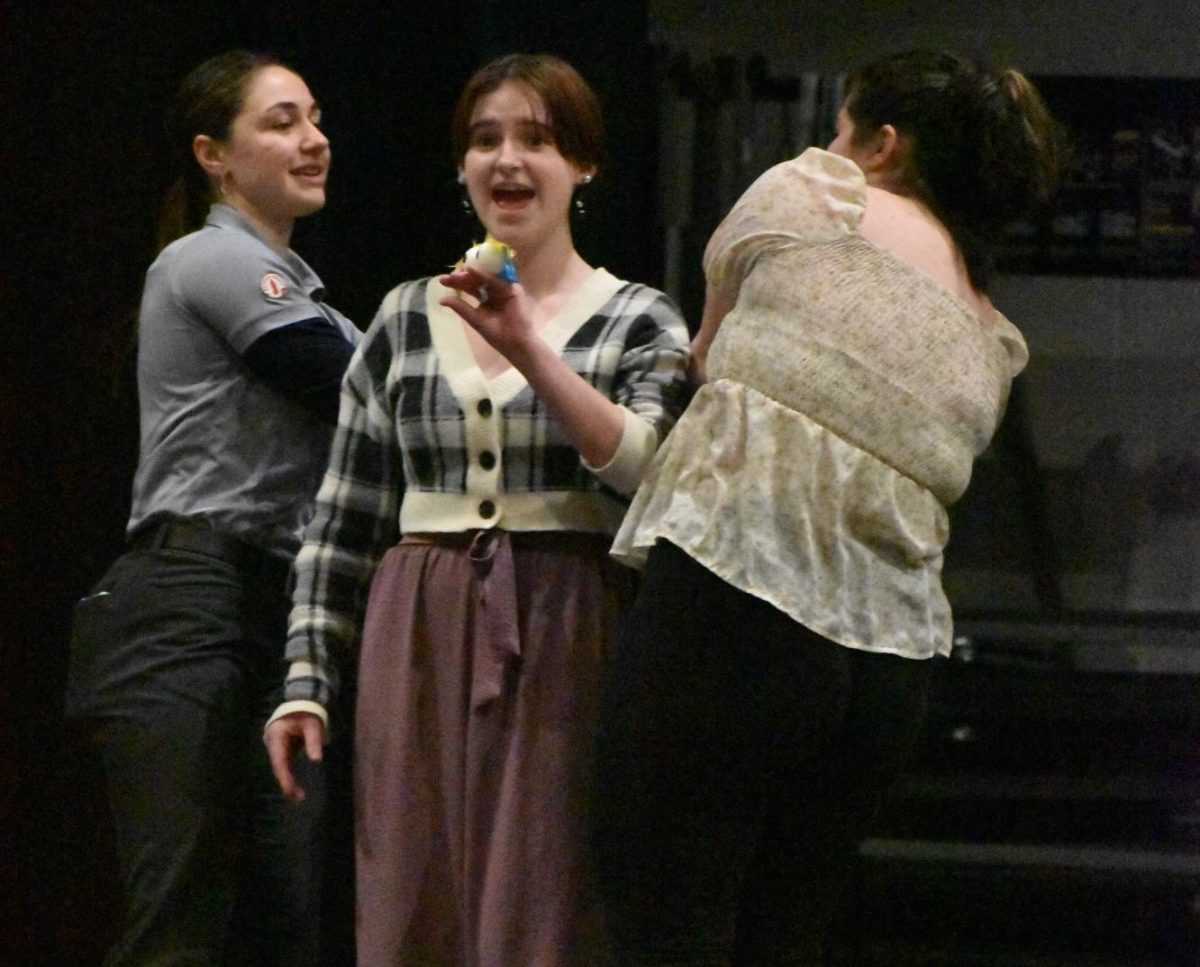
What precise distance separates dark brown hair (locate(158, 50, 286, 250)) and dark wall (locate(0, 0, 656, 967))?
1.22 feet

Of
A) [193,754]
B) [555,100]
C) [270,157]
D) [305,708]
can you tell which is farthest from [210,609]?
[555,100]

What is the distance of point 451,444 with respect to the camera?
1.63 m

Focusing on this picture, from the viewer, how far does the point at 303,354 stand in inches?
74.0

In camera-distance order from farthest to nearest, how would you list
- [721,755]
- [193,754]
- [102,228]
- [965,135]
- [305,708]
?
[102,228], [193,754], [305,708], [965,135], [721,755]

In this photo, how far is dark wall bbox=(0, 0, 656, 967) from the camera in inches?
98.6

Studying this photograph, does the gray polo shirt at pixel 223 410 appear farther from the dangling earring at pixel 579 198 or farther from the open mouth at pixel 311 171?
the dangling earring at pixel 579 198

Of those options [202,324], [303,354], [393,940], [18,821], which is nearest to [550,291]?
[303,354]

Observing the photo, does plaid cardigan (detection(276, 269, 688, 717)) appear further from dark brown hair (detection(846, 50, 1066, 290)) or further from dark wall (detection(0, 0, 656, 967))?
dark wall (detection(0, 0, 656, 967))

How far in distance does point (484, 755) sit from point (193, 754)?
1.39ft

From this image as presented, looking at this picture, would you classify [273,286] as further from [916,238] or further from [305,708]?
[916,238]

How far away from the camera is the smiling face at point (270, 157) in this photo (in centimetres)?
205

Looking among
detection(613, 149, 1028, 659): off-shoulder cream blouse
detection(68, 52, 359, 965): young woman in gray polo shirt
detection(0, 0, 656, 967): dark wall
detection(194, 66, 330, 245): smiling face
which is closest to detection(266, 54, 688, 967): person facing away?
detection(613, 149, 1028, 659): off-shoulder cream blouse

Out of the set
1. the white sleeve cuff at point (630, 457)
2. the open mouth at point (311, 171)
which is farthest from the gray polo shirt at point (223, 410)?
the white sleeve cuff at point (630, 457)

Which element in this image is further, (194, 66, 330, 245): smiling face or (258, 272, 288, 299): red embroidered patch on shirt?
(194, 66, 330, 245): smiling face
